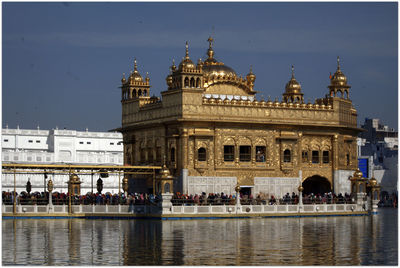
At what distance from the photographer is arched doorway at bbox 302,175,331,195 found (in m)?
55.8

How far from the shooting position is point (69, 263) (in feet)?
78.8

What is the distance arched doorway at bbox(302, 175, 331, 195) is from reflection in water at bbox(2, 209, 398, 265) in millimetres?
12869

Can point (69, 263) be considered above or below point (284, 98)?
below

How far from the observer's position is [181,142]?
50.4 m

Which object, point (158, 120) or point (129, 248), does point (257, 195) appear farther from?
point (129, 248)

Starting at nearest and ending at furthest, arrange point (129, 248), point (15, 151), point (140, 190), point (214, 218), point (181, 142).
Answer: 1. point (129, 248)
2. point (214, 218)
3. point (181, 142)
4. point (140, 190)
5. point (15, 151)

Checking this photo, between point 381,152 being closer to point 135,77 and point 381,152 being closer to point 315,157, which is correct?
point 315,157

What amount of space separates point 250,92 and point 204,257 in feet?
101

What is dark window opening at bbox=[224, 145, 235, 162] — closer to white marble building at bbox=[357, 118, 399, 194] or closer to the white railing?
the white railing

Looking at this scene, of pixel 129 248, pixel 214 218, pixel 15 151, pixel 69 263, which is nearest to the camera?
pixel 69 263

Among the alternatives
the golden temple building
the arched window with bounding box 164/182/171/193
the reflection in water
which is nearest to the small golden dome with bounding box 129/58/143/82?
the golden temple building

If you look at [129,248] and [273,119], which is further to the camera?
[273,119]

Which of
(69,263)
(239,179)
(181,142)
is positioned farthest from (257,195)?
(69,263)

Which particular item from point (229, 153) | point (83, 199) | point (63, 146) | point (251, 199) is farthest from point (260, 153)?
point (63, 146)
